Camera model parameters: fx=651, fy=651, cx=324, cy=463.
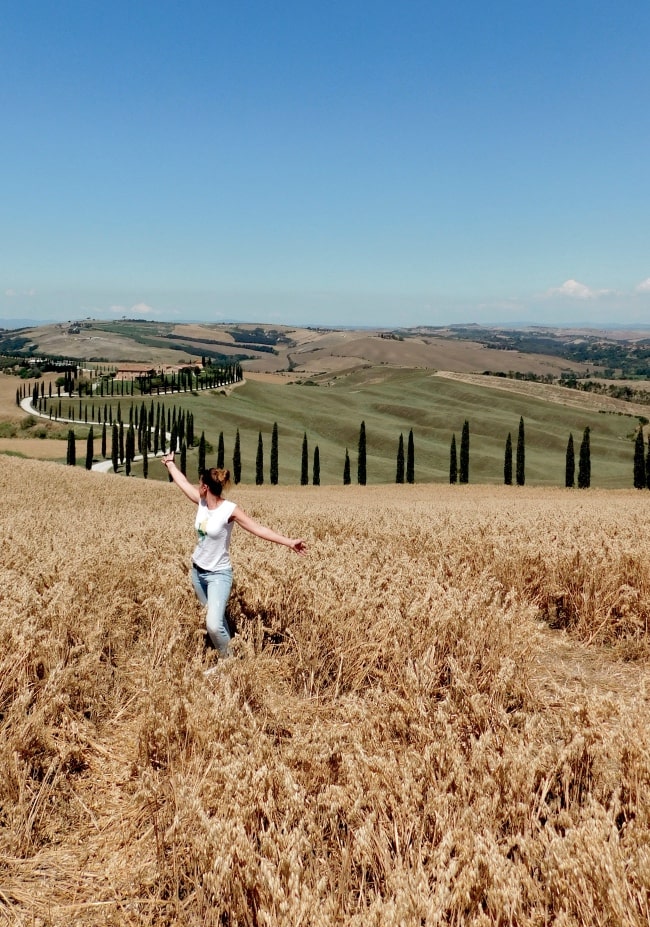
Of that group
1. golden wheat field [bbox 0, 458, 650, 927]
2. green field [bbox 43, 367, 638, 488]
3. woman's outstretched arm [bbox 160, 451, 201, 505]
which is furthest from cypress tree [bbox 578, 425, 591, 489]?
woman's outstretched arm [bbox 160, 451, 201, 505]

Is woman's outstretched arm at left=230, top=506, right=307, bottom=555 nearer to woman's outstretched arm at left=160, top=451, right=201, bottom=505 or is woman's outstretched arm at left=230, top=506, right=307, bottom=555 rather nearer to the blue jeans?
the blue jeans

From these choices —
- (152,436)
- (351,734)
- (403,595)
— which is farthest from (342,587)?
(152,436)

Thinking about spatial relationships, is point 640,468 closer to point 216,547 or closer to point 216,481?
point 216,481

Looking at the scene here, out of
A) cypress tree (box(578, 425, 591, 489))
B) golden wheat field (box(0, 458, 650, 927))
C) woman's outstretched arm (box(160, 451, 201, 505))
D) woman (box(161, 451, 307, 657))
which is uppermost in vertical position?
woman's outstretched arm (box(160, 451, 201, 505))

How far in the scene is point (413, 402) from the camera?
17288 cm

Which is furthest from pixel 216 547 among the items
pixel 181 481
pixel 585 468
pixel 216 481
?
pixel 585 468

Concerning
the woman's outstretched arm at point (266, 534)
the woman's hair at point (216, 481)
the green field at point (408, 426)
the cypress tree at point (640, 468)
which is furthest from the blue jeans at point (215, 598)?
the green field at point (408, 426)

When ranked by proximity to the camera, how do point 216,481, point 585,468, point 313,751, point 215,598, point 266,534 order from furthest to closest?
point 585,468, point 216,481, point 266,534, point 215,598, point 313,751

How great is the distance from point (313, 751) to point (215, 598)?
2.32 meters

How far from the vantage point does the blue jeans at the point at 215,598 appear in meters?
6.14

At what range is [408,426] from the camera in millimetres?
148500

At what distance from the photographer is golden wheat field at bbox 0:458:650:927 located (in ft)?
10.3

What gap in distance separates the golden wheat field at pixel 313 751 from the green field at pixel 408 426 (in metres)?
87.1

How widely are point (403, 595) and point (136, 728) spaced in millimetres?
3033
